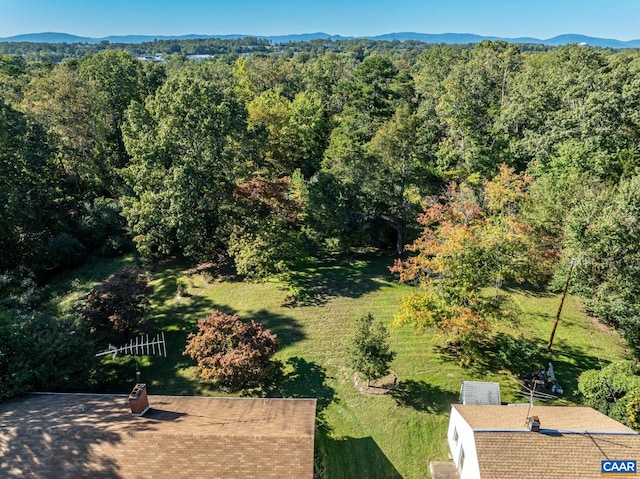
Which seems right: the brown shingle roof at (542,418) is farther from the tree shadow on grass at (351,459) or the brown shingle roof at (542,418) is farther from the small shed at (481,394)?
the tree shadow on grass at (351,459)

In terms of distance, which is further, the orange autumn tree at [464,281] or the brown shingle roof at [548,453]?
the orange autumn tree at [464,281]

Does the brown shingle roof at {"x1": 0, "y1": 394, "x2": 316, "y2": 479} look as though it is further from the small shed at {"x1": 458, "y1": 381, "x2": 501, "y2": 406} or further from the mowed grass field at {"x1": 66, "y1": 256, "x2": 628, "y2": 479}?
the small shed at {"x1": 458, "y1": 381, "x2": 501, "y2": 406}

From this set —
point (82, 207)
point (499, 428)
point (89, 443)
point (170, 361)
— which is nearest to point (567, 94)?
point (499, 428)

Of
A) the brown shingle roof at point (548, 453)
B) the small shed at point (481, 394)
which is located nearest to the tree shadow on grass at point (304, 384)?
the small shed at point (481, 394)

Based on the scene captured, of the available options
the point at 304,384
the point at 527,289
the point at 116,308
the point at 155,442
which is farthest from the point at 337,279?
the point at 155,442

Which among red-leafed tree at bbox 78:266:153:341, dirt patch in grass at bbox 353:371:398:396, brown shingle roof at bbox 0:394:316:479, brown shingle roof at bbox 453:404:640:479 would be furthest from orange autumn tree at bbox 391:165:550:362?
red-leafed tree at bbox 78:266:153:341

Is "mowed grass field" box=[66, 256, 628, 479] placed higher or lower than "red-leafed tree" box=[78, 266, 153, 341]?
lower
